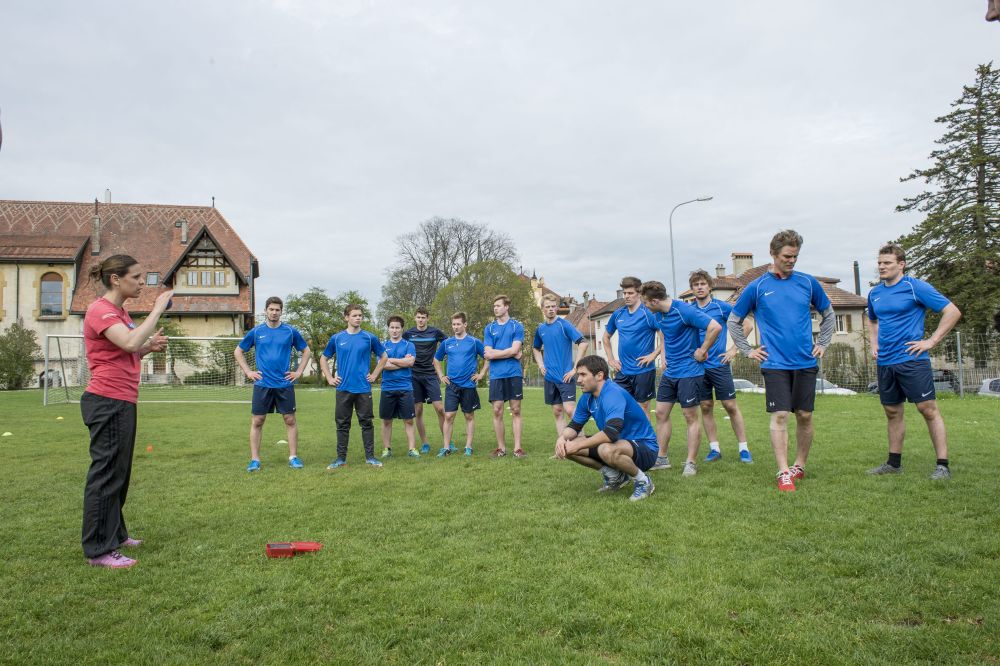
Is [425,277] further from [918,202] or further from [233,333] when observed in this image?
[918,202]

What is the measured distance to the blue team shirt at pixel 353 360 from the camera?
8180 mm

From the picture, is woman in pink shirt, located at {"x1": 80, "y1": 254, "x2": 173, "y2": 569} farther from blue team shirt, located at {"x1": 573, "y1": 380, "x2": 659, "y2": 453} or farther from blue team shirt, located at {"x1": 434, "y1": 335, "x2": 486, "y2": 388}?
blue team shirt, located at {"x1": 434, "y1": 335, "x2": 486, "y2": 388}

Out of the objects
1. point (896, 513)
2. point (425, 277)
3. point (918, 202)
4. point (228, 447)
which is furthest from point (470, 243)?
point (896, 513)

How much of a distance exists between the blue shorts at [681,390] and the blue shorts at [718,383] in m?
0.13

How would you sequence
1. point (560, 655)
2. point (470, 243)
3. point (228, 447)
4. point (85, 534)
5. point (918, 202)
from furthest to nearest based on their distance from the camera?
1. point (470, 243)
2. point (918, 202)
3. point (228, 447)
4. point (85, 534)
5. point (560, 655)

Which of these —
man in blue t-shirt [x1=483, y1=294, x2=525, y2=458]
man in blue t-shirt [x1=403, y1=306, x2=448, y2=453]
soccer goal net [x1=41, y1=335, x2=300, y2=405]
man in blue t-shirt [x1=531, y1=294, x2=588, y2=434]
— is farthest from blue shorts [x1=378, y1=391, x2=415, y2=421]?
soccer goal net [x1=41, y1=335, x2=300, y2=405]

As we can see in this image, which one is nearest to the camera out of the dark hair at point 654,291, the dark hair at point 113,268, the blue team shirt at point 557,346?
the dark hair at point 113,268

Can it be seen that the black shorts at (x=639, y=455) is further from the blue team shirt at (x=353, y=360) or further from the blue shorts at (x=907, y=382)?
the blue team shirt at (x=353, y=360)

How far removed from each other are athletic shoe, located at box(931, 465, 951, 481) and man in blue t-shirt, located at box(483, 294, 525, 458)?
15.0 ft

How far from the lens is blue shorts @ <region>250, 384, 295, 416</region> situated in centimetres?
787

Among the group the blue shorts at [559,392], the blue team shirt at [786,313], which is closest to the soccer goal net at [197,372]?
the blue shorts at [559,392]

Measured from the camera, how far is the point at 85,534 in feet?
13.6

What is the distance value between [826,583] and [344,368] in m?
6.24

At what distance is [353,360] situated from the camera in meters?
8.24
